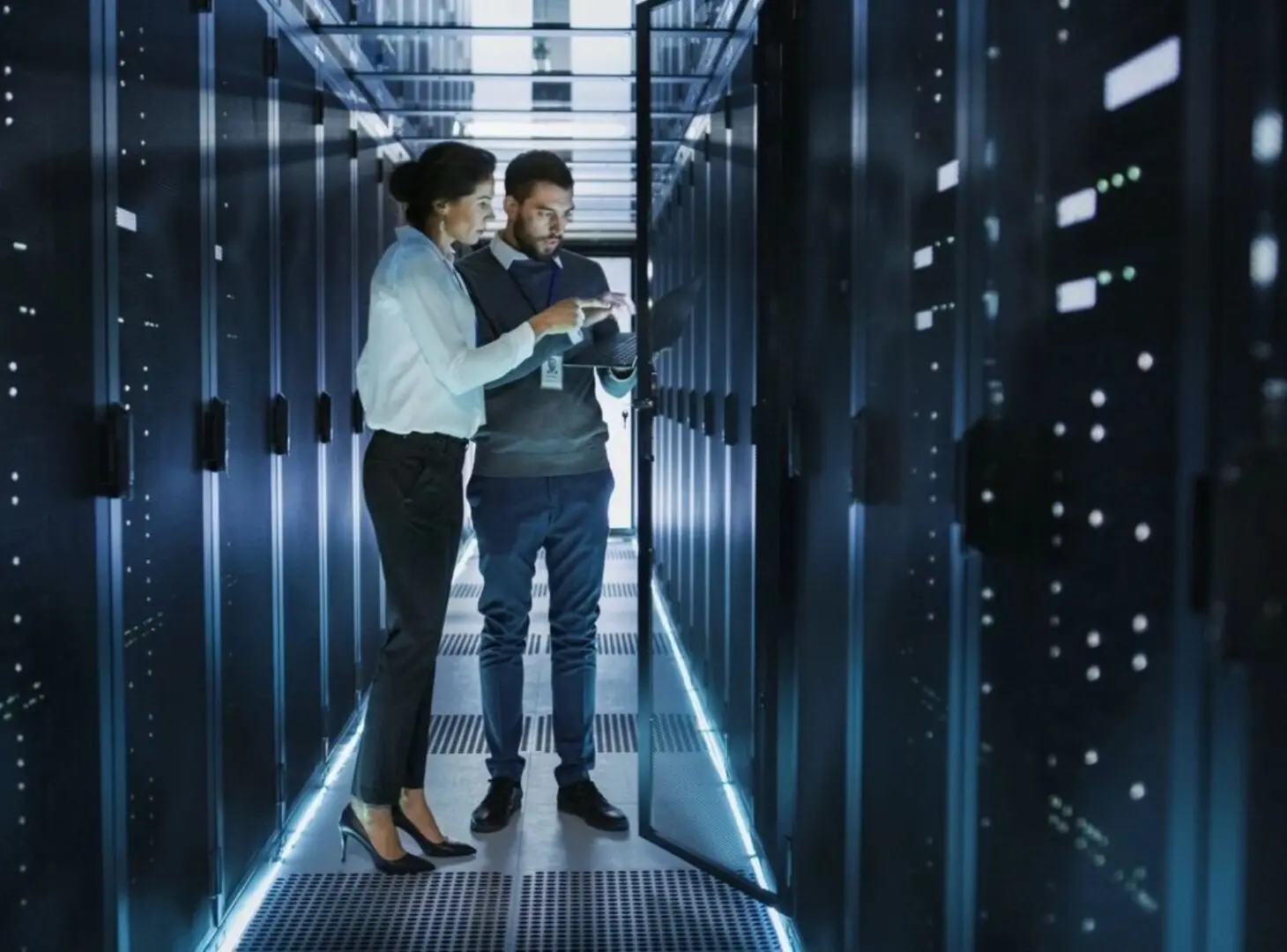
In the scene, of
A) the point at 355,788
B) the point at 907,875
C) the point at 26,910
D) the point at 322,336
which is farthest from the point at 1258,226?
the point at 322,336

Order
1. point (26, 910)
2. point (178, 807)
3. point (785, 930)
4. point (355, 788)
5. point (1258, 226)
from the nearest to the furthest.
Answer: point (1258, 226), point (26, 910), point (178, 807), point (785, 930), point (355, 788)

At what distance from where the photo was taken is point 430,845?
332cm

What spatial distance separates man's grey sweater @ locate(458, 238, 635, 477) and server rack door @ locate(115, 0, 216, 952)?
3.25 feet

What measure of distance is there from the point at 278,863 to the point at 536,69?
2.95 m

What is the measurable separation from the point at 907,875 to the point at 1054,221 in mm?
1030

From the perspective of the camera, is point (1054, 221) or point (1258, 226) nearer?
point (1258, 226)

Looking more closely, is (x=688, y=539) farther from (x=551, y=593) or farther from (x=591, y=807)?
(x=591, y=807)

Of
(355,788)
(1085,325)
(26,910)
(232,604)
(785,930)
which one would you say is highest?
(1085,325)

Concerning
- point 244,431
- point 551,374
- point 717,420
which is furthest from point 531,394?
point 717,420

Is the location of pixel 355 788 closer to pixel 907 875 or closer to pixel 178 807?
pixel 178 807

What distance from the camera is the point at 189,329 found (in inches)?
102

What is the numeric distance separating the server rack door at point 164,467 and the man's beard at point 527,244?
43.7 inches

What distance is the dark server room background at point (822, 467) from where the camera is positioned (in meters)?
0.96

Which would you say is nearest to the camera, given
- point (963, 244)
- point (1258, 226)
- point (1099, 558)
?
point (1258, 226)
